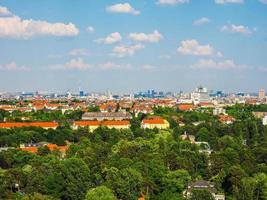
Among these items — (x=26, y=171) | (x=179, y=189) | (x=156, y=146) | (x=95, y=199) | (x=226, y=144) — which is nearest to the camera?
(x=95, y=199)

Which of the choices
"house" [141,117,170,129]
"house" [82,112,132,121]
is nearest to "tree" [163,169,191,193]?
"house" [141,117,170,129]

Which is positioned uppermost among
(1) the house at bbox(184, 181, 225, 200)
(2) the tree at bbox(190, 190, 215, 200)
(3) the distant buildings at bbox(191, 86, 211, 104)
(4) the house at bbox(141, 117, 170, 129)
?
(3) the distant buildings at bbox(191, 86, 211, 104)

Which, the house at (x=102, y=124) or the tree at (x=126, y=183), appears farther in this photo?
the house at (x=102, y=124)

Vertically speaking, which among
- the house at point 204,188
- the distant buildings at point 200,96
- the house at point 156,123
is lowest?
the house at point 204,188

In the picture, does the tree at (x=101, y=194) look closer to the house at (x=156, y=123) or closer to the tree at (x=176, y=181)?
the tree at (x=176, y=181)

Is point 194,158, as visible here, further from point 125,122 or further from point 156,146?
point 125,122

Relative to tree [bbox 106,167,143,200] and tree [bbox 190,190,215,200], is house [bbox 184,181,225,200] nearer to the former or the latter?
tree [bbox 190,190,215,200]

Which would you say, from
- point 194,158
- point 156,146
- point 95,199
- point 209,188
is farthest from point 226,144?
point 95,199

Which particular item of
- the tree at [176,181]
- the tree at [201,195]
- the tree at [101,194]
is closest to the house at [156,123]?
the tree at [176,181]

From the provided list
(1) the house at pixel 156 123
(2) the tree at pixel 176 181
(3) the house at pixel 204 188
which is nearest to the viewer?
(3) the house at pixel 204 188
